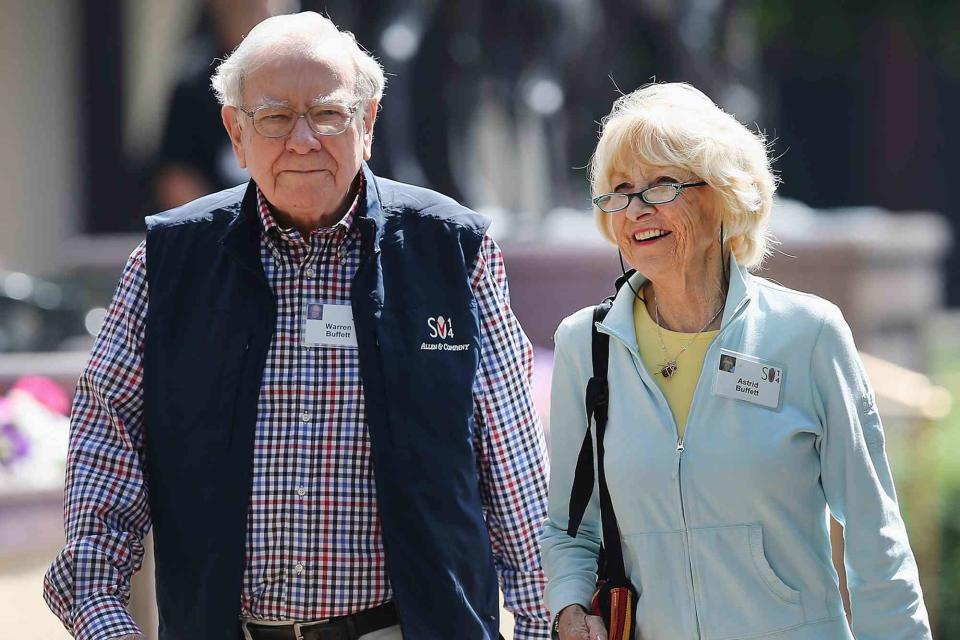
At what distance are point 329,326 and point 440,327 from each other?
22 centimetres

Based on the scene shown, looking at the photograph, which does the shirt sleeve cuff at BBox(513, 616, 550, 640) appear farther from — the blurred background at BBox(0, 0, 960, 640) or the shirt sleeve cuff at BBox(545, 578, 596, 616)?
the blurred background at BBox(0, 0, 960, 640)

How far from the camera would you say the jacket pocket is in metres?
2.44

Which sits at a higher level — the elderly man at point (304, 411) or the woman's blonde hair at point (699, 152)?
the woman's blonde hair at point (699, 152)

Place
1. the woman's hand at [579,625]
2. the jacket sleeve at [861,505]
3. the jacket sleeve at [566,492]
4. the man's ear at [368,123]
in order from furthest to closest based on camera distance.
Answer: the man's ear at [368,123] → the jacket sleeve at [566,492] → the woman's hand at [579,625] → the jacket sleeve at [861,505]

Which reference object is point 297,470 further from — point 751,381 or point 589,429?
point 751,381

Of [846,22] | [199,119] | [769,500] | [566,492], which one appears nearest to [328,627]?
[566,492]

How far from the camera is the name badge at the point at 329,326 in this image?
2785mm

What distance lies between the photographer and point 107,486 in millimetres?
2766

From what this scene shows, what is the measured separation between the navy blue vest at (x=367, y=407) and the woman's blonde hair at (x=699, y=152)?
1.37ft

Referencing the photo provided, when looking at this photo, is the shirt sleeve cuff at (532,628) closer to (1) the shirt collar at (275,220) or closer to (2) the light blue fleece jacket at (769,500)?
(2) the light blue fleece jacket at (769,500)

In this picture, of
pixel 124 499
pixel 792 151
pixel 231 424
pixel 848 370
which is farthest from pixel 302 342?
pixel 792 151

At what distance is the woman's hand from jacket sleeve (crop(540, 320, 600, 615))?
0.10ft

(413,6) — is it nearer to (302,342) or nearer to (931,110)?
(302,342)

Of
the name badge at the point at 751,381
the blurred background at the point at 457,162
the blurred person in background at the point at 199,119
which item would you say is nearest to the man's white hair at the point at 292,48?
the name badge at the point at 751,381
